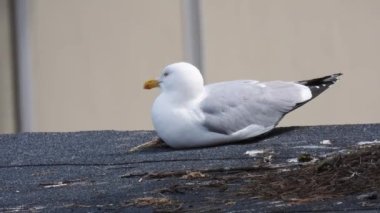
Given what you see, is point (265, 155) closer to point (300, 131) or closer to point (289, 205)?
point (300, 131)

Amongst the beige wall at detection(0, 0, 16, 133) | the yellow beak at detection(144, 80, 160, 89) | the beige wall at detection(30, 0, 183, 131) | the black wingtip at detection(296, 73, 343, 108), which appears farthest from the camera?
the beige wall at detection(0, 0, 16, 133)

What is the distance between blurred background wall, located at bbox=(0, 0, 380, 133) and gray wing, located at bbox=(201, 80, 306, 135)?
98.3 inches

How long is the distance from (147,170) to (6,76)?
14.2 ft

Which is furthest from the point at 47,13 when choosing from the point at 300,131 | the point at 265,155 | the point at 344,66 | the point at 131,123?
the point at 265,155

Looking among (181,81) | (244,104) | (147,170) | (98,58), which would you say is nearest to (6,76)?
(98,58)

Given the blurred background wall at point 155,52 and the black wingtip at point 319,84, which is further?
the blurred background wall at point 155,52

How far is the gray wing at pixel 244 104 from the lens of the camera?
235 inches

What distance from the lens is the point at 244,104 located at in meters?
6.09


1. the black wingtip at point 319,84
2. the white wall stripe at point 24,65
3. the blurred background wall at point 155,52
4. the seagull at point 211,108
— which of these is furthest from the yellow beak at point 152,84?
the white wall stripe at point 24,65

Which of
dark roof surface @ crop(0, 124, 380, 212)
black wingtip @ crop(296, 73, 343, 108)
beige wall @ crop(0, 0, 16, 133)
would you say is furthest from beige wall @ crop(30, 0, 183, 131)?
black wingtip @ crop(296, 73, 343, 108)

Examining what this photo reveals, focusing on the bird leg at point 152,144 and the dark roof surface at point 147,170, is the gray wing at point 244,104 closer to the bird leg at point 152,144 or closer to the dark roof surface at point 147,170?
the dark roof surface at point 147,170

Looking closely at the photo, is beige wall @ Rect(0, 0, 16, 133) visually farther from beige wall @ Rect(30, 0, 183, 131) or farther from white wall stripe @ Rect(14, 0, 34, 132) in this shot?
beige wall @ Rect(30, 0, 183, 131)

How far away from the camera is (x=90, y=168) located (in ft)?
17.9

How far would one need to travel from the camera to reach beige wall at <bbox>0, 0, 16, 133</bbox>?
9.35m
